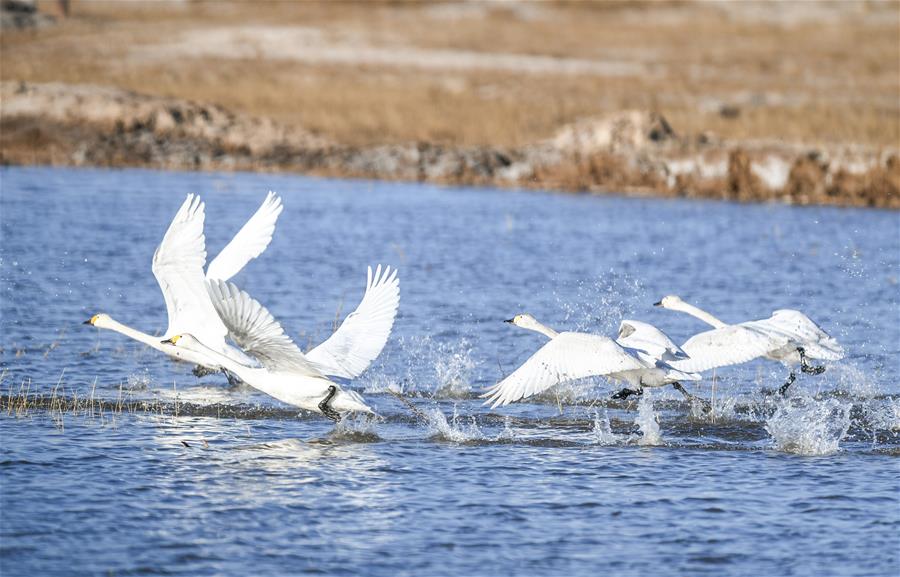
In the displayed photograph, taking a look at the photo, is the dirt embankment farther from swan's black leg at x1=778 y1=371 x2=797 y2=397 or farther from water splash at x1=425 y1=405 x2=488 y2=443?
water splash at x1=425 y1=405 x2=488 y2=443

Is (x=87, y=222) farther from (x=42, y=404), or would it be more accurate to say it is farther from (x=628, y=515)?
(x=628, y=515)

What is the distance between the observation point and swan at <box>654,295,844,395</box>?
11896 millimetres

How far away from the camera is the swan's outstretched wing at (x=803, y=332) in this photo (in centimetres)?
1254

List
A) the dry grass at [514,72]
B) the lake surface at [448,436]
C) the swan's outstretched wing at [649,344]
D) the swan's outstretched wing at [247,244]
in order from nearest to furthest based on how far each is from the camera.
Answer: the lake surface at [448,436] < the swan's outstretched wing at [649,344] < the swan's outstretched wing at [247,244] < the dry grass at [514,72]

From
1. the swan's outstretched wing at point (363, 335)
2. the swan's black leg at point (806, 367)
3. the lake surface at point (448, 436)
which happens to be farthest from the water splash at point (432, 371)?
the swan's black leg at point (806, 367)

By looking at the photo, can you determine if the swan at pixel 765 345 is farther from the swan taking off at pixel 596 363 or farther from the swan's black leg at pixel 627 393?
the swan's black leg at pixel 627 393

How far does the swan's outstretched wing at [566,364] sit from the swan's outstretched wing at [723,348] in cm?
63

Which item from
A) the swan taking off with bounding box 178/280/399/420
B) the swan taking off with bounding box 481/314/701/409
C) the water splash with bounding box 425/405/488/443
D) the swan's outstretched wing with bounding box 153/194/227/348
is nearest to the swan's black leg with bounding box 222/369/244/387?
the swan's outstretched wing with bounding box 153/194/227/348

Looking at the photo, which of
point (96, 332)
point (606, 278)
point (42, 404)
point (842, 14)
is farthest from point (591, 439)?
point (842, 14)

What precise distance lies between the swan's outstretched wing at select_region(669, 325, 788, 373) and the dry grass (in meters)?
19.8

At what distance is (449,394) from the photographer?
13469 millimetres

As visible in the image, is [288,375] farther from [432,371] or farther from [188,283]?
[432,371]

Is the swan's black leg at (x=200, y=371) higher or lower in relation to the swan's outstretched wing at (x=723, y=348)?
lower

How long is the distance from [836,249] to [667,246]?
2758 mm
